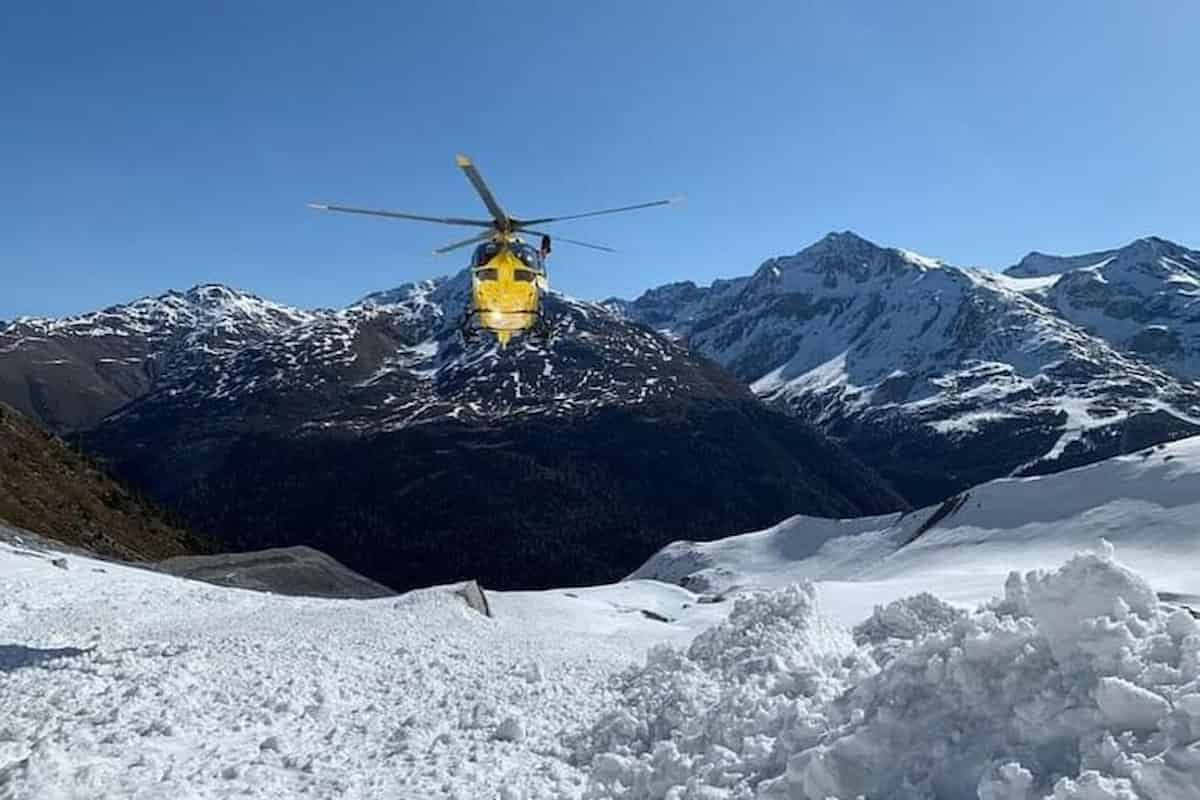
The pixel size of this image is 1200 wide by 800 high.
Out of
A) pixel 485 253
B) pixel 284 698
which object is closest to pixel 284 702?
pixel 284 698

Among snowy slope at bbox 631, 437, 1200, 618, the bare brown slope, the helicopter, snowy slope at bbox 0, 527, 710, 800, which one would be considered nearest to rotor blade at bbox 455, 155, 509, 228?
the helicopter

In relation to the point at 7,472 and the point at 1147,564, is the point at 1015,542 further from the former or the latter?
the point at 7,472

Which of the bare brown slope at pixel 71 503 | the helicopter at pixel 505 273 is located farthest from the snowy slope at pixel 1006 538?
the bare brown slope at pixel 71 503

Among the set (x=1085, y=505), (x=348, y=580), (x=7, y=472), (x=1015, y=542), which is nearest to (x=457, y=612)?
(x=348, y=580)

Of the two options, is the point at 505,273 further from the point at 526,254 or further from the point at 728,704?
the point at 728,704

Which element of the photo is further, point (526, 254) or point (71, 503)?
point (71, 503)
